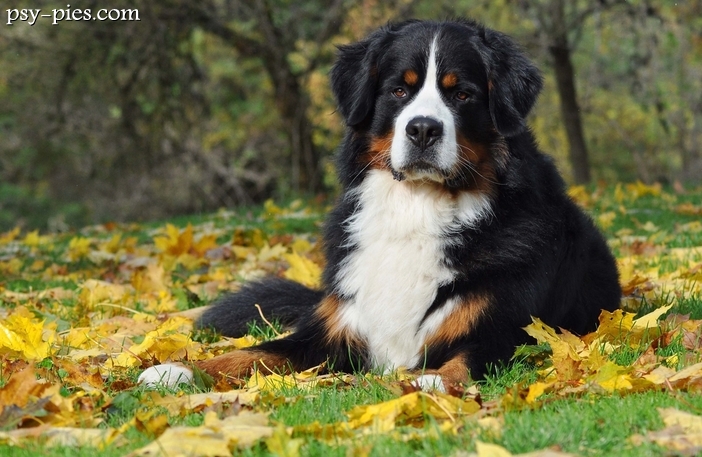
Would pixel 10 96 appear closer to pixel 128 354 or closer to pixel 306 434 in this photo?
pixel 128 354

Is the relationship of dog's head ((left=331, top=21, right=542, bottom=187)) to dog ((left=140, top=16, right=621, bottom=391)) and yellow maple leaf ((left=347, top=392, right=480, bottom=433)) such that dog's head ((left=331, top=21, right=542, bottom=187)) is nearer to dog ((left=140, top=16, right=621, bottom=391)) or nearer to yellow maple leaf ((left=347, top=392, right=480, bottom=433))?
dog ((left=140, top=16, right=621, bottom=391))

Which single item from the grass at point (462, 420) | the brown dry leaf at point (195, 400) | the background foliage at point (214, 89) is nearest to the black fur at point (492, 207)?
the grass at point (462, 420)

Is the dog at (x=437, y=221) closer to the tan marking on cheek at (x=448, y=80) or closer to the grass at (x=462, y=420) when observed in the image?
the tan marking on cheek at (x=448, y=80)

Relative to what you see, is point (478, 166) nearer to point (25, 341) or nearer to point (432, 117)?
point (432, 117)

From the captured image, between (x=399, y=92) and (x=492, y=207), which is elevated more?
(x=399, y=92)

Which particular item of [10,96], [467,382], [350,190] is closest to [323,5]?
[10,96]

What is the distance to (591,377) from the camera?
11.2 feet

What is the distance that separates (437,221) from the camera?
4387 millimetres

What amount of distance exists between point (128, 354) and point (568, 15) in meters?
11.8

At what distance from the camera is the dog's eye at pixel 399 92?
4430 millimetres

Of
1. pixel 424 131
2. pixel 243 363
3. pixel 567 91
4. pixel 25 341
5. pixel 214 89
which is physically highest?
pixel 214 89

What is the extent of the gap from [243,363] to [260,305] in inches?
47.7

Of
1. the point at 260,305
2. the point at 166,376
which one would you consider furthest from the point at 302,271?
the point at 166,376

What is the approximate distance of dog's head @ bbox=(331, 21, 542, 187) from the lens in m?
4.23
